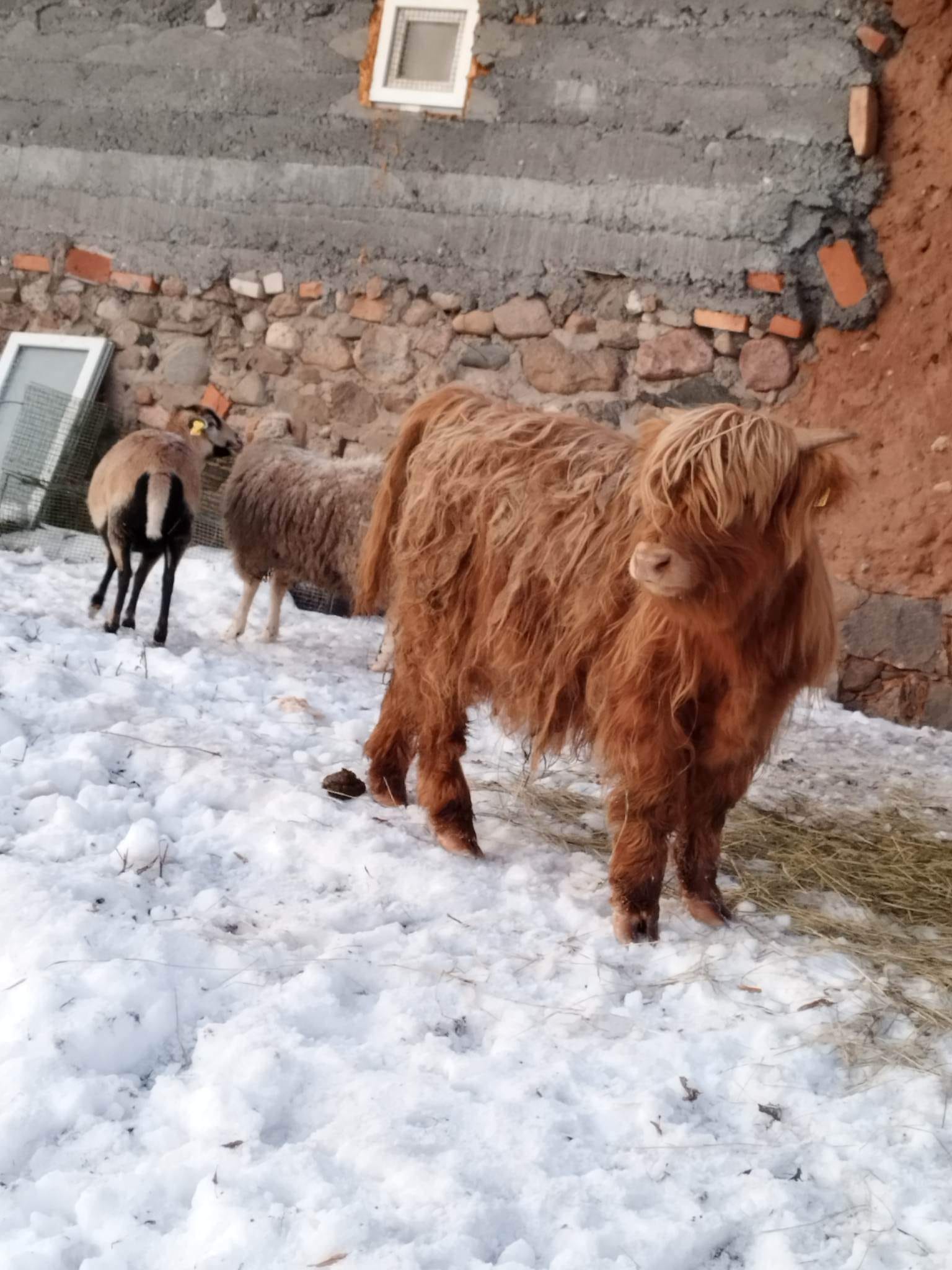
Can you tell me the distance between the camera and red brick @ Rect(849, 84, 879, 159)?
541 centimetres

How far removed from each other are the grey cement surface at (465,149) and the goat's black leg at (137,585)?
2.40 metres

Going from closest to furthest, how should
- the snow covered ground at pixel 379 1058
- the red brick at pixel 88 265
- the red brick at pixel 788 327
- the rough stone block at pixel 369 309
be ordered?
the snow covered ground at pixel 379 1058 < the red brick at pixel 788 327 < the rough stone block at pixel 369 309 < the red brick at pixel 88 265

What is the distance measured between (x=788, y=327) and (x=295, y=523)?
2.51 meters

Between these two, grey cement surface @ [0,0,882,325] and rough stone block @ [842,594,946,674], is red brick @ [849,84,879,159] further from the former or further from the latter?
rough stone block @ [842,594,946,674]

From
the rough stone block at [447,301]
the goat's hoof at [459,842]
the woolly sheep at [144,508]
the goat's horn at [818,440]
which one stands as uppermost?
the rough stone block at [447,301]

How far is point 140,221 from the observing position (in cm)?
705

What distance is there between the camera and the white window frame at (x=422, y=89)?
20.5 feet

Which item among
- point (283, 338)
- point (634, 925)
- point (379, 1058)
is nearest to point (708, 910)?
point (634, 925)

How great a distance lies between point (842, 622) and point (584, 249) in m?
2.31

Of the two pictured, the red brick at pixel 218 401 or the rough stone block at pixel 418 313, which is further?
the red brick at pixel 218 401

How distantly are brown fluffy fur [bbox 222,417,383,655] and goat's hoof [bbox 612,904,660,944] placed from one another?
2740 millimetres

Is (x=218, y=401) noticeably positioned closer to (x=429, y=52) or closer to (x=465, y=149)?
(x=465, y=149)

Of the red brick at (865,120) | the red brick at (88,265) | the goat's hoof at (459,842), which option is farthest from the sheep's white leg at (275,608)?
the red brick at (865,120)

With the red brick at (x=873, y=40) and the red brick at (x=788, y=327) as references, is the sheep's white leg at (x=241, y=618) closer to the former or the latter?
the red brick at (x=788, y=327)
